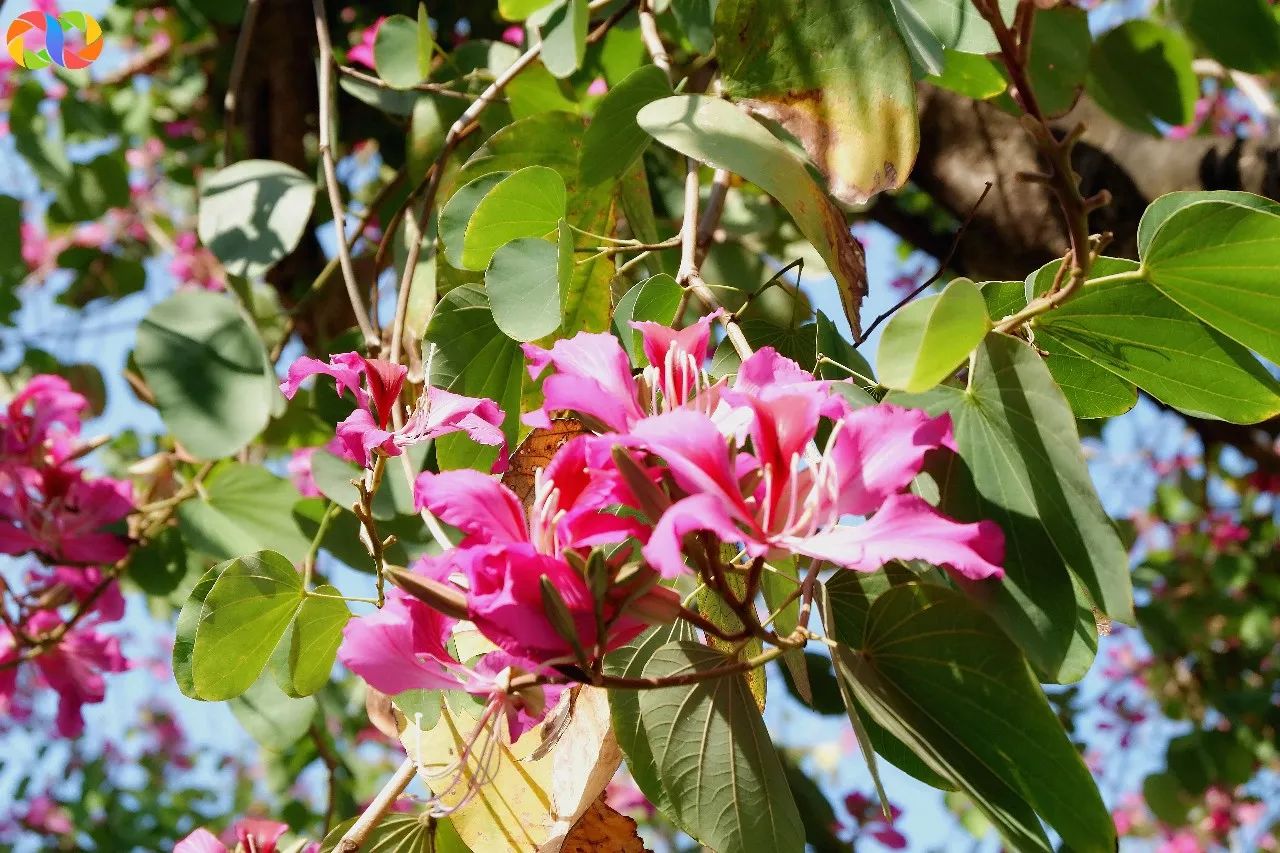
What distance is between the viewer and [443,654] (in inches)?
21.0

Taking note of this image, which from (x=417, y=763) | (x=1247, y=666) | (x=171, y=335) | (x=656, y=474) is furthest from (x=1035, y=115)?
(x=1247, y=666)

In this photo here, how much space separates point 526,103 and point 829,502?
0.75m

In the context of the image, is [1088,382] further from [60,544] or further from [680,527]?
[60,544]

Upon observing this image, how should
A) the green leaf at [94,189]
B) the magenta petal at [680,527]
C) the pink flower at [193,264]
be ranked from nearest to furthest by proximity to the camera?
the magenta petal at [680,527] < the green leaf at [94,189] < the pink flower at [193,264]

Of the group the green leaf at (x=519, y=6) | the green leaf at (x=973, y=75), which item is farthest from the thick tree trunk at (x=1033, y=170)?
the green leaf at (x=519, y=6)

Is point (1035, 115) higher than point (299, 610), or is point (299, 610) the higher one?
point (1035, 115)

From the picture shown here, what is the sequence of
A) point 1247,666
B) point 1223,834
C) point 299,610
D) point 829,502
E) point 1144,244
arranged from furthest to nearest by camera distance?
point 1223,834, point 1247,666, point 299,610, point 1144,244, point 829,502

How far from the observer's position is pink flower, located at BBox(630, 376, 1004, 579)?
472mm

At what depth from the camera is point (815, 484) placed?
1.64ft

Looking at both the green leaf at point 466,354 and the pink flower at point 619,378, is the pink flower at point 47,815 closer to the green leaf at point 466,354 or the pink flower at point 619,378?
the green leaf at point 466,354

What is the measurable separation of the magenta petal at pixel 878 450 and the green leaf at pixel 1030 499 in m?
0.07

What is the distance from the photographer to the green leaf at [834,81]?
736mm

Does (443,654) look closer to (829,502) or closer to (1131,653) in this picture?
(829,502)

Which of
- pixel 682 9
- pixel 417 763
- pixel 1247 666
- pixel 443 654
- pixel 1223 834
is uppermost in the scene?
pixel 682 9
